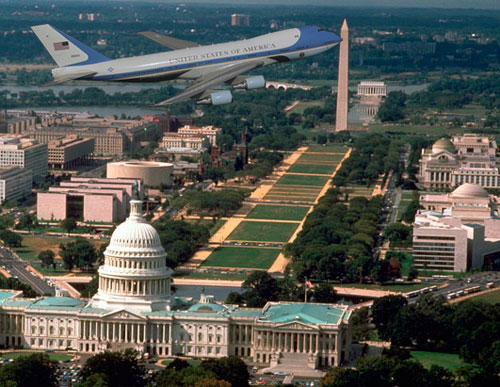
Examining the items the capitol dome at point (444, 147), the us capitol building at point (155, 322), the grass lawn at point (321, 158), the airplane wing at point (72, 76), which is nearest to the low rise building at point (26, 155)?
the grass lawn at point (321, 158)

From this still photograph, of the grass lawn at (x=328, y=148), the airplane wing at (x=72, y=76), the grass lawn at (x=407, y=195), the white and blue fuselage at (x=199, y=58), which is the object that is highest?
the white and blue fuselage at (x=199, y=58)

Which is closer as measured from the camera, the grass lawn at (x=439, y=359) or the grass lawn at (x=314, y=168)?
the grass lawn at (x=439, y=359)

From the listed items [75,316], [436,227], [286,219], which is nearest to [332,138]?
[286,219]

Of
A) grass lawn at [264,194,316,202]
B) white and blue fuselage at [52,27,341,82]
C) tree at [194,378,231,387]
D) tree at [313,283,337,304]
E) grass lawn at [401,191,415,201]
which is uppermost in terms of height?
white and blue fuselage at [52,27,341,82]

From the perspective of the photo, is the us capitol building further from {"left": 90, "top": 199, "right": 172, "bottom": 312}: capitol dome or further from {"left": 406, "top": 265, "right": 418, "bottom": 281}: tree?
{"left": 406, "top": 265, "right": 418, "bottom": 281}: tree

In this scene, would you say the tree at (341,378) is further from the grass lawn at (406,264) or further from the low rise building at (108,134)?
the low rise building at (108,134)

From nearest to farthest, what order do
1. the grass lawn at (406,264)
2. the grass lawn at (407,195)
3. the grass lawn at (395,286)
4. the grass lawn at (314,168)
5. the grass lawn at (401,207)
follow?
the grass lawn at (395,286) → the grass lawn at (406,264) → the grass lawn at (401,207) → the grass lawn at (407,195) → the grass lawn at (314,168)

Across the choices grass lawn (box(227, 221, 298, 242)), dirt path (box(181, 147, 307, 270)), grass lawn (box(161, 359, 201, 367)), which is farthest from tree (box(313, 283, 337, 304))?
grass lawn (box(227, 221, 298, 242))
